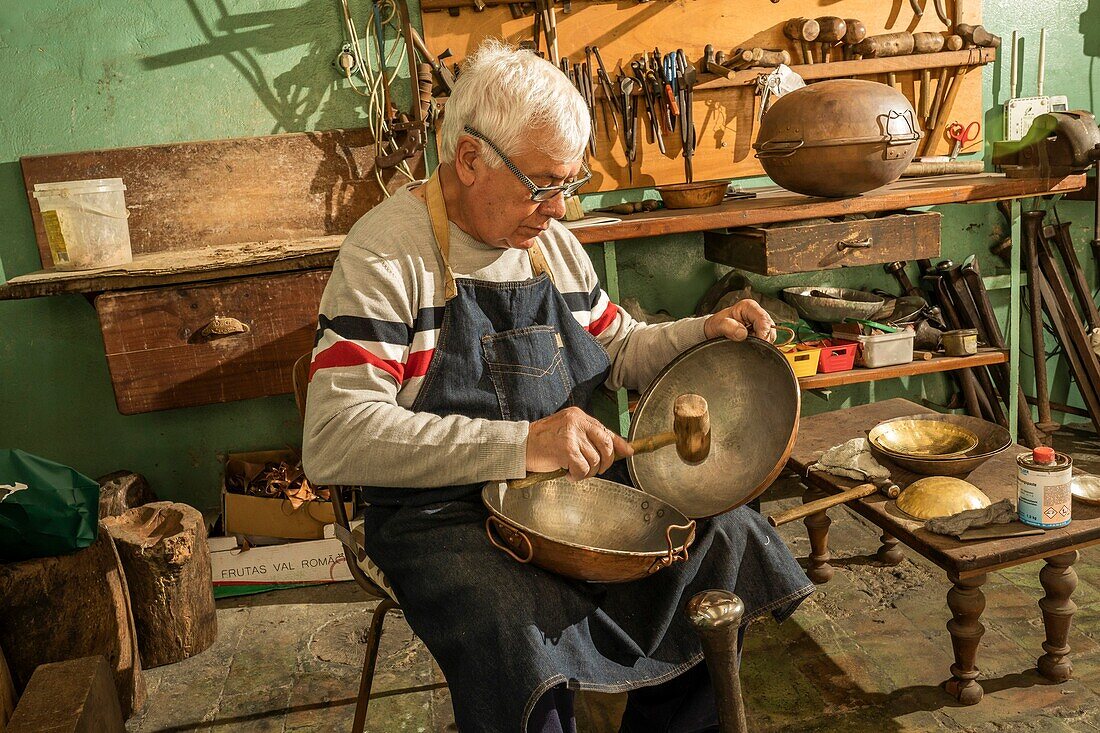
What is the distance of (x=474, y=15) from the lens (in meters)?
3.22

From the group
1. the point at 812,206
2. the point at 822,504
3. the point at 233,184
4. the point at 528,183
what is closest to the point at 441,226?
the point at 528,183

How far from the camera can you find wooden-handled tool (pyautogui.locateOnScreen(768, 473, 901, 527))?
1.92 meters

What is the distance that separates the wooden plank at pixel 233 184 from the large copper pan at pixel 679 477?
6.03 ft

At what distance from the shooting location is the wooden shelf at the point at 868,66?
3357 mm

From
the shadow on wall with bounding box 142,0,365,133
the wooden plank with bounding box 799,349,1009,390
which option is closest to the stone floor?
the wooden plank with bounding box 799,349,1009,390

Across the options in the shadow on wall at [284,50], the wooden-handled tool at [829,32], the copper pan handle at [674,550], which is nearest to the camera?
the copper pan handle at [674,550]

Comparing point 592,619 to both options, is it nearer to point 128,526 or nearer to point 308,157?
point 128,526

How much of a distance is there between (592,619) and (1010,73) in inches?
125

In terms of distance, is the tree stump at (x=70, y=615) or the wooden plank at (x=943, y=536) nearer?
the wooden plank at (x=943, y=536)

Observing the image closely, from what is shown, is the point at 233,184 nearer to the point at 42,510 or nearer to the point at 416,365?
the point at 42,510

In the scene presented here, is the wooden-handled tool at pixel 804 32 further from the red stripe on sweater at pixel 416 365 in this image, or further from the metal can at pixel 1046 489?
the red stripe on sweater at pixel 416 365

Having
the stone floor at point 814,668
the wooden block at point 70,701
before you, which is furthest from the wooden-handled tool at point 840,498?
the wooden block at point 70,701

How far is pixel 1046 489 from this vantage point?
194 cm

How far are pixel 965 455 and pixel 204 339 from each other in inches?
86.9
